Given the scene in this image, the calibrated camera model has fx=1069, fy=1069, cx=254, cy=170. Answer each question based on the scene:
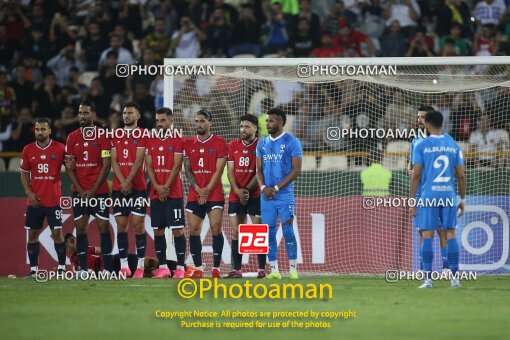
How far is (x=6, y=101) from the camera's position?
21766mm

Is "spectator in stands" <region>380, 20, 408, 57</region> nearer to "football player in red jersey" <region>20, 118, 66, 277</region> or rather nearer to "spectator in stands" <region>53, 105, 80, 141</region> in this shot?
"spectator in stands" <region>53, 105, 80, 141</region>

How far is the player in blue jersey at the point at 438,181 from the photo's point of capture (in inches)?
545

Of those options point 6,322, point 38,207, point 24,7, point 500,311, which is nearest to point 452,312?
point 500,311

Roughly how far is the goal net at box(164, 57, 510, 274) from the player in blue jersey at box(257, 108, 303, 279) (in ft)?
6.50

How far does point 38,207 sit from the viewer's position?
650 inches

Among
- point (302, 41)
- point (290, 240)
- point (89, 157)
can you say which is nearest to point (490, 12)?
point (302, 41)

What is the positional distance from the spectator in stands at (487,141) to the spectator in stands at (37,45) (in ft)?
32.9

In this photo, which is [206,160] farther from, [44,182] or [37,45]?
[37,45]

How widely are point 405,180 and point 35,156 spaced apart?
6.06 meters

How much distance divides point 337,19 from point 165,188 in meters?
8.09

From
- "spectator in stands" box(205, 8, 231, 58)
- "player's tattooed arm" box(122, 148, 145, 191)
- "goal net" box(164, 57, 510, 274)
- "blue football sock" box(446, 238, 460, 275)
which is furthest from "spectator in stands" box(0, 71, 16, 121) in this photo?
"blue football sock" box(446, 238, 460, 275)

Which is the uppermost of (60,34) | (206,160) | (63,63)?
(60,34)
